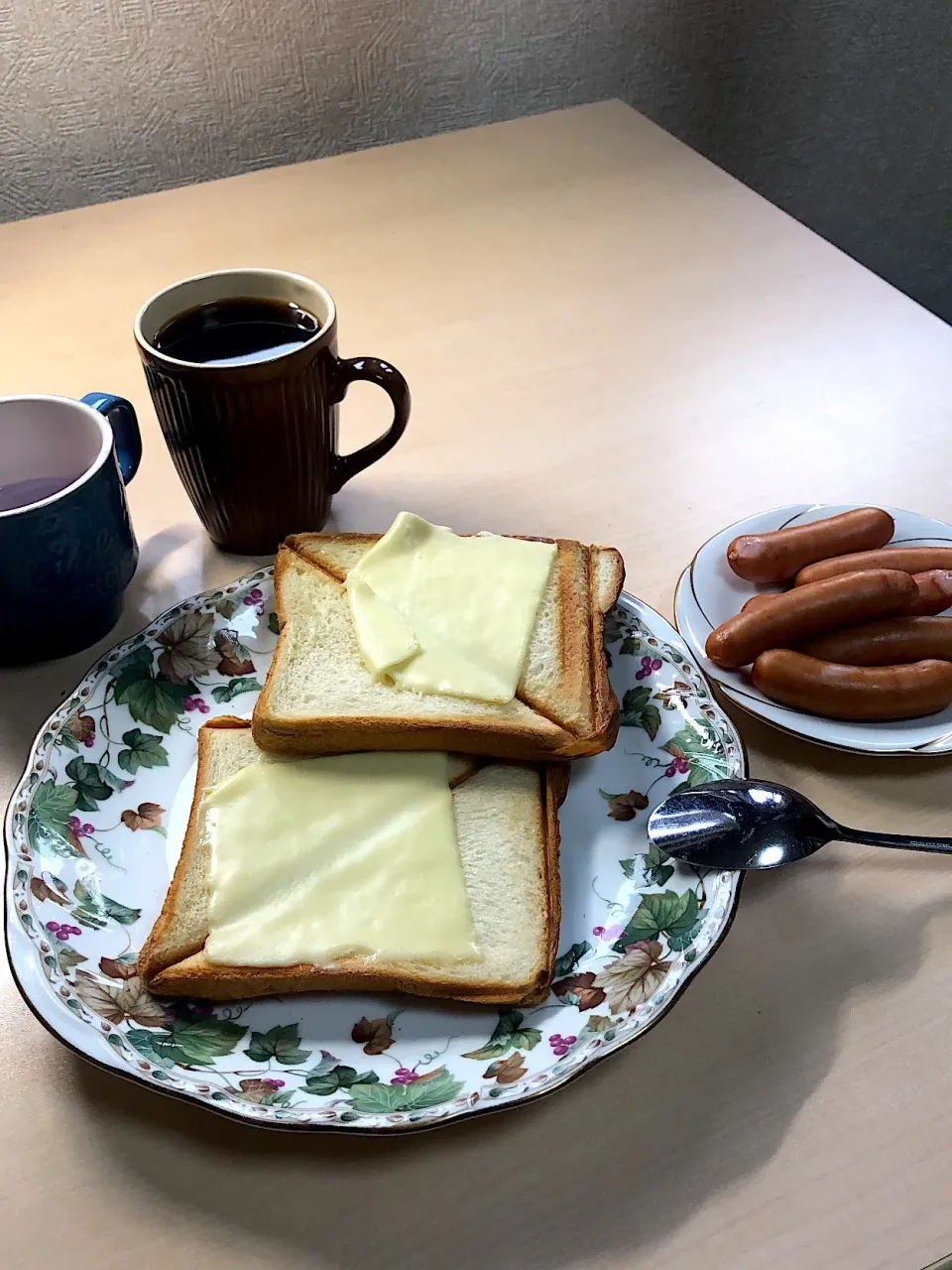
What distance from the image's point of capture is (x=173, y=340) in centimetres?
106

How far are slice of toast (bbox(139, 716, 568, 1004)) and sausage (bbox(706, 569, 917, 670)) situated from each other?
0.22 m

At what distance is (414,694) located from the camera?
920 millimetres

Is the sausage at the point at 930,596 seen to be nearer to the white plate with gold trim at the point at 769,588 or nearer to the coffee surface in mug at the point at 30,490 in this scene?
the white plate with gold trim at the point at 769,588

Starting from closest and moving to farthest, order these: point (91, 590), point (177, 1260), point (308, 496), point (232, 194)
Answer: point (177, 1260) → point (91, 590) → point (308, 496) → point (232, 194)

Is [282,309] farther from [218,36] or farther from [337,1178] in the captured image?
[218,36]

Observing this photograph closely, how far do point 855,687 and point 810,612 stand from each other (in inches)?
3.6

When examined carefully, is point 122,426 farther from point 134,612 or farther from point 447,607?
point 447,607

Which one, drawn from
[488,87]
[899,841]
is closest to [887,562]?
[899,841]

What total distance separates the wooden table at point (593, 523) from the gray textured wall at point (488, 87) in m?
0.32

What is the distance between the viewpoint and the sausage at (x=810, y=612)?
982mm

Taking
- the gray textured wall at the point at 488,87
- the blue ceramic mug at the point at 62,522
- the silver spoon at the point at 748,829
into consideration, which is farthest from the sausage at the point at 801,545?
the gray textured wall at the point at 488,87

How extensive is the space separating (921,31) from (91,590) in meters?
2.48

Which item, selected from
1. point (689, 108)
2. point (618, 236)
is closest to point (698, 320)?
point (618, 236)

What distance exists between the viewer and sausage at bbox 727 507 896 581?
1.07m
